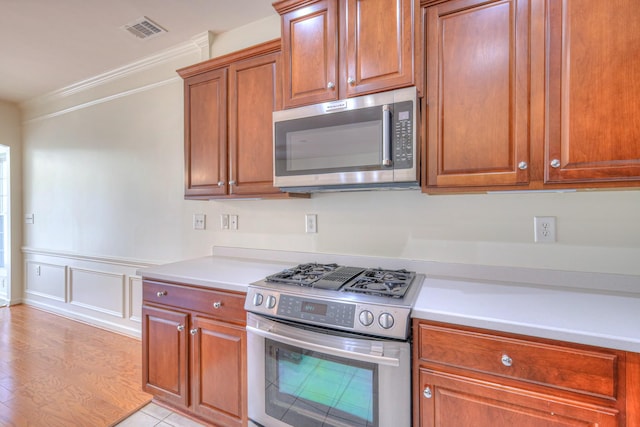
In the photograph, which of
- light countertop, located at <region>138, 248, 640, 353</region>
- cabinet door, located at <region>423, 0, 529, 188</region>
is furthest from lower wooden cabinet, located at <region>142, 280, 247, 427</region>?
cabinet door, located at <region>423, 0, 529, 188</region>

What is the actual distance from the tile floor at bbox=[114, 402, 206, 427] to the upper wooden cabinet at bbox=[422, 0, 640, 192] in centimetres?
191

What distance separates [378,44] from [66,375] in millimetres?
3102

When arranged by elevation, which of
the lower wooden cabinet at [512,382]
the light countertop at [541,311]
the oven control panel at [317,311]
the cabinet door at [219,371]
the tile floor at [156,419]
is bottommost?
the tile floor at [156,419]

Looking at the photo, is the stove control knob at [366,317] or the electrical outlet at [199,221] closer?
the stove control knob at [366,317]

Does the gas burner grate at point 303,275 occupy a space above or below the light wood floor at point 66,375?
above

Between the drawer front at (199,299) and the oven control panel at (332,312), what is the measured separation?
14 centimetres

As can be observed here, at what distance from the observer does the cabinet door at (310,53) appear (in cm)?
160

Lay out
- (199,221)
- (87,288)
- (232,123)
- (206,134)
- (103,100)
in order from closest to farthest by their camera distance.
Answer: (232,123) → (206,134) → (199,221) → (103,100) → (87,288)

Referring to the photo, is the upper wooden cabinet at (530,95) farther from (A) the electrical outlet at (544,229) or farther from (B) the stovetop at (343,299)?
(B) the stovetop at (343,299)

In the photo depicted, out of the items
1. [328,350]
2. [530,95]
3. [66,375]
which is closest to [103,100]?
[66,375]

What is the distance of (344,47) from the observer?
157 centimetres

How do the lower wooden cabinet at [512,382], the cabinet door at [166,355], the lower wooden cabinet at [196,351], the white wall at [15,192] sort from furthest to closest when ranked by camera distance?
the white wall at [15,192] < the cabinet door at [166,355] < the lower wooden cabinet at [196,351] < the lower wooden cabinet at [512,382]

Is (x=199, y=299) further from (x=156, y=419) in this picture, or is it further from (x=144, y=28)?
(x=144, y=28)

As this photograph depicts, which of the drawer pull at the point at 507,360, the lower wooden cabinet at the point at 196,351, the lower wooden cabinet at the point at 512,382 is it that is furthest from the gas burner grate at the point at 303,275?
the drawer pull at the point at 507,360
